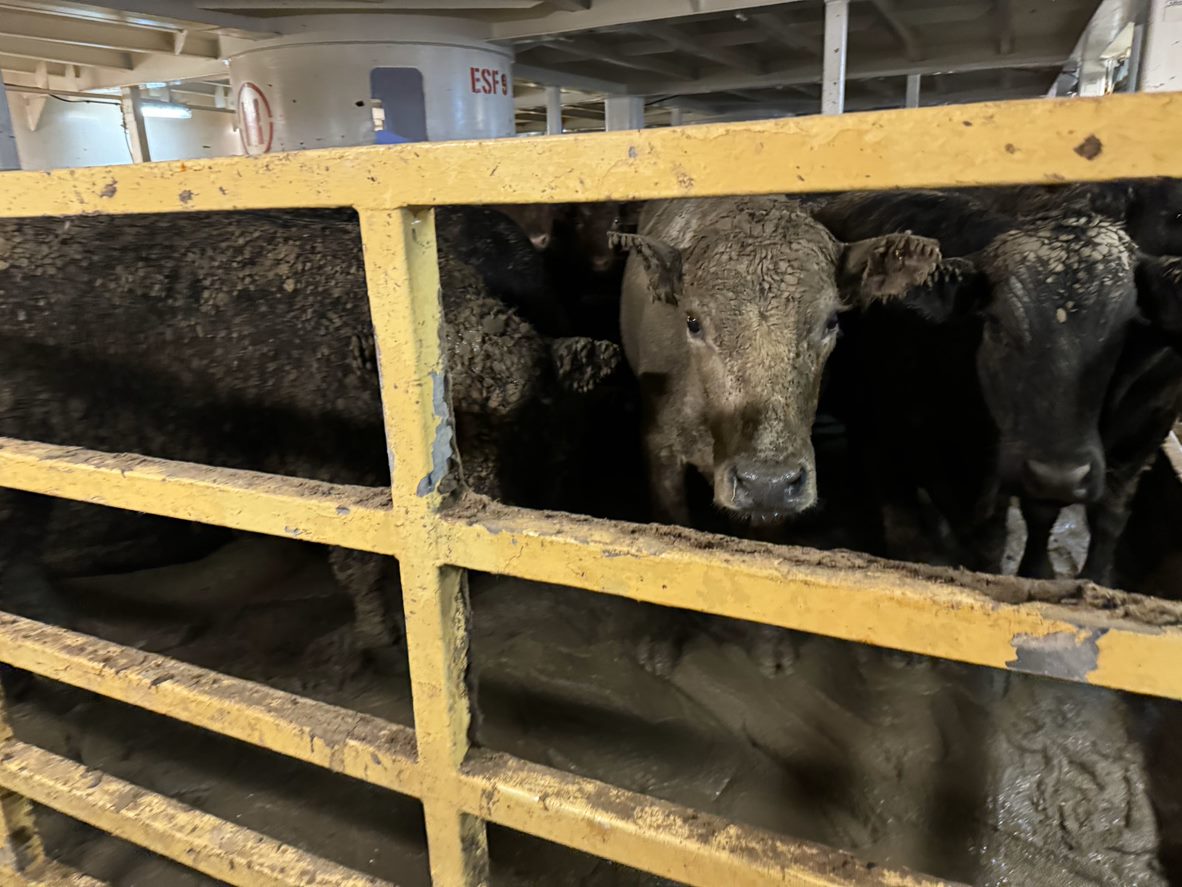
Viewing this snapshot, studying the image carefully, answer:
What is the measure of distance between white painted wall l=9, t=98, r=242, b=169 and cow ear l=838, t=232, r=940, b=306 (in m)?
9.49

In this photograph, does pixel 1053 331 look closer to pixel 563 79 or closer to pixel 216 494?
pixel 216 494

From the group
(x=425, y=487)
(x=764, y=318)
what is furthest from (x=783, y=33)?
(x=425, y=487)

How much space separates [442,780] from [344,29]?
208 inches

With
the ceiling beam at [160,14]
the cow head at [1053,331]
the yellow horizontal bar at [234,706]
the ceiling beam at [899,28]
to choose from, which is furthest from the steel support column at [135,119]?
the cow head at [1053,331]

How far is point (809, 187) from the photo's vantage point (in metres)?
0.91

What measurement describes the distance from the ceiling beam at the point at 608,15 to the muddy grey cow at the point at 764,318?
10.1ft

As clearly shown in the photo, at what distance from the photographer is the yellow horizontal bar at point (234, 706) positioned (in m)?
1.31

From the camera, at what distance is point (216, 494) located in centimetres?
133

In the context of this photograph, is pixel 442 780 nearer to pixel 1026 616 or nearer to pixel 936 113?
pixel 1026 616

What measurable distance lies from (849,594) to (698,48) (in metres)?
7.34

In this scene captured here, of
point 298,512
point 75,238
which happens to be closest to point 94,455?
point 298,512

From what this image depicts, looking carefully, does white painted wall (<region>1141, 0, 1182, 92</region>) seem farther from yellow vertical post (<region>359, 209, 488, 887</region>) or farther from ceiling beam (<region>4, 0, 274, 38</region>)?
ceiling beam (<region>4, 0, 274, 38</region>)

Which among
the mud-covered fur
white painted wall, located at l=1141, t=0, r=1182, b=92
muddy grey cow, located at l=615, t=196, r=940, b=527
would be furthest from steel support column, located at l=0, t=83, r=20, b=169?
white painted wall, located at l=1141, t=0, r=1182, b=92

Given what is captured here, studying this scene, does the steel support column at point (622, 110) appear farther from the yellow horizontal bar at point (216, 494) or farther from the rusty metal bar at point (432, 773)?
the rusty metal bar at point (432, 773)
